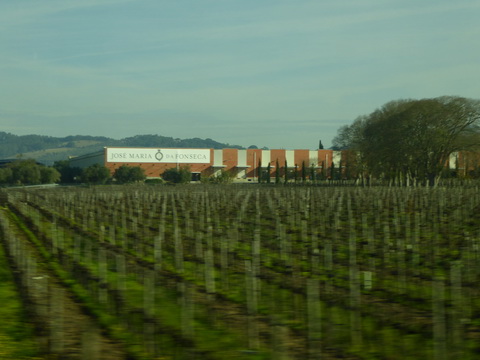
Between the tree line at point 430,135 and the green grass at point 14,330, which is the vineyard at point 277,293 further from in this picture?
the tree line at point 430,135

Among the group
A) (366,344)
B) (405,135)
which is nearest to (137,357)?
(366,344)

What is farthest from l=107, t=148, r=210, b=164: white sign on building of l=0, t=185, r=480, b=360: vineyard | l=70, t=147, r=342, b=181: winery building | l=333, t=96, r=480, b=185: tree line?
l=0, t=185, r=480, b=360: vineyard


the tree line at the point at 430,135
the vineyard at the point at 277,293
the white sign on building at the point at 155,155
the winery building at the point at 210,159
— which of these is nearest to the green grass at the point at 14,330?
the vineyard at the point at 277,293

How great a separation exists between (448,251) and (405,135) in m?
44.6

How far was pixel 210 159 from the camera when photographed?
10612cm

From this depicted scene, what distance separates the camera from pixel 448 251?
52.5ft

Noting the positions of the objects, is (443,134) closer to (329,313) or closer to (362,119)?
(362,119)

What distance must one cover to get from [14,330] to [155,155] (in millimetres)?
94290

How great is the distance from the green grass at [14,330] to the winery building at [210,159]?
8624cm

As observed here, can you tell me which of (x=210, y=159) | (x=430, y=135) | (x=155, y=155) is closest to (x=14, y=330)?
(x=430, y=135)

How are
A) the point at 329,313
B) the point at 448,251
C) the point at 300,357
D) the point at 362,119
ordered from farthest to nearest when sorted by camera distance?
the point at 362,119, the point at 448,251, the point at 329,313, the point at 300,357

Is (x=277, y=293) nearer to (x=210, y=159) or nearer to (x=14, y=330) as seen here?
(x=14, y=330)

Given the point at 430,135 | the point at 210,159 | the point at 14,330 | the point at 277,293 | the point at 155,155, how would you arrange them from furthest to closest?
1. the point at 210,159
2. the point at 155,155
3. the point at 430,135
4. the point at 277,293
5. the point at 14,330

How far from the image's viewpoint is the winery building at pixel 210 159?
10181 cm
